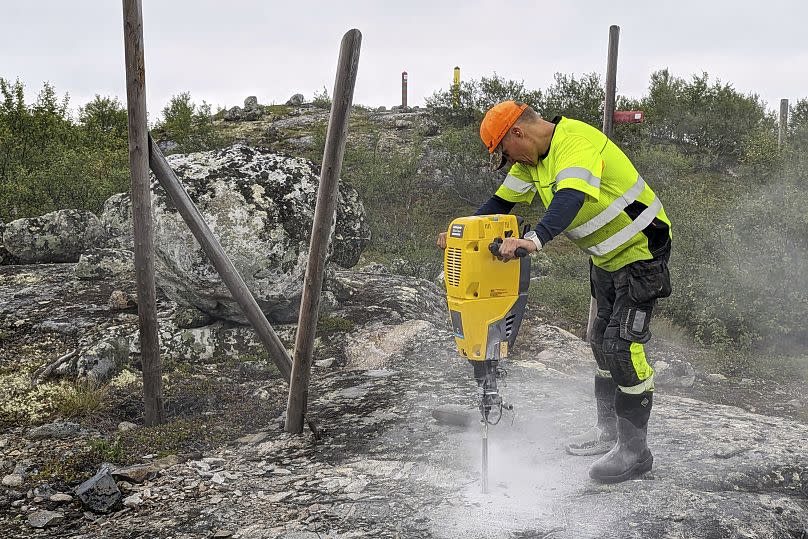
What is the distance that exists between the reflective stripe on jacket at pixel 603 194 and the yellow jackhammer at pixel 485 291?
0.31 metres

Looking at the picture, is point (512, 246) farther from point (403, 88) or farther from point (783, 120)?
point (403, 88)

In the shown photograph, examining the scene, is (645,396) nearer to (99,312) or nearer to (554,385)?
(554,385)

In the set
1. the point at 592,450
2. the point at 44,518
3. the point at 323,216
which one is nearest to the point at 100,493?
the point at 44,518

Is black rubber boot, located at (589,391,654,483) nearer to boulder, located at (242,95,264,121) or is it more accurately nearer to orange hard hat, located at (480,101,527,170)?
orange hard hat, located at (480,101,527,170)

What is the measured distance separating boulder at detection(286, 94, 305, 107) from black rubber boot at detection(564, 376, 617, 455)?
1131 inches

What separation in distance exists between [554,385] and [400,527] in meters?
2.83

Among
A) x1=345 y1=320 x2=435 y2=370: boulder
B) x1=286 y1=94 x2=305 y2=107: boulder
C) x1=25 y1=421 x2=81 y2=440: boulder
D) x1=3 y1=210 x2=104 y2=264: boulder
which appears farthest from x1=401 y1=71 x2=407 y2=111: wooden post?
x1=25 y1=421 x2=81 y2=440: boulder

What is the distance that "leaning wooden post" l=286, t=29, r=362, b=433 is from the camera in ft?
14.4

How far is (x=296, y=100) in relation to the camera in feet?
103

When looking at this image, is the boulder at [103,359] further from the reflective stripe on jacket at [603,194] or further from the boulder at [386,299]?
the reflective stripe on jacket at [603,194]

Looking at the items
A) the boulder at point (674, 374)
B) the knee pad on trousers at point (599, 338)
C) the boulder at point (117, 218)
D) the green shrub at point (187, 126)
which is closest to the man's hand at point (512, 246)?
the knee pad on trousers at point (599, 338)

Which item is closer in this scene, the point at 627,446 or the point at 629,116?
the point at 627,446

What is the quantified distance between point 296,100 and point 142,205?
27.4 meters

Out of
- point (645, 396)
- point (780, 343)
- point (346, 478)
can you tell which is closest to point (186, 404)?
point (346, 478)
